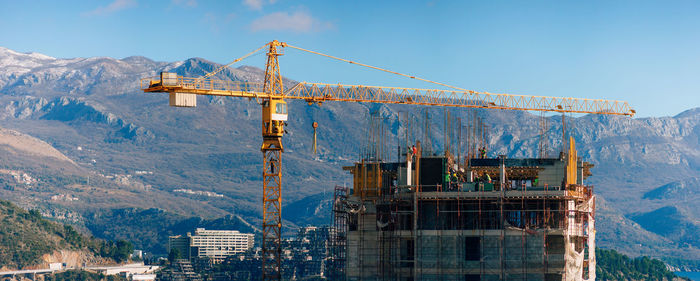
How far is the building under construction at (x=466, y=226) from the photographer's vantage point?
474ft

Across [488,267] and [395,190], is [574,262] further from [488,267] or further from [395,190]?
[395,190]

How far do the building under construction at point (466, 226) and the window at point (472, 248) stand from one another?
13 cm

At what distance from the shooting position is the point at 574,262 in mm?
150125

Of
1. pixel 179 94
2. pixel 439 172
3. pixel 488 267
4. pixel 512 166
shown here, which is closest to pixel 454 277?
pixel 488 267

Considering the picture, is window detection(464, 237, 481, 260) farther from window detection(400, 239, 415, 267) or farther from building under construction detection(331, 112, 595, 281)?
window detection(400, 239, 415, 267)

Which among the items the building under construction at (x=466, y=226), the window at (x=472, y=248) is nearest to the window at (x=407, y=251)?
the building under construction at (x=466, y=226)

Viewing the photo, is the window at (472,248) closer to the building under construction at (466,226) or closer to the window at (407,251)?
the building under construction at (466,226)

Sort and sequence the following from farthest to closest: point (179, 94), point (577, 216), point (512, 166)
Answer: point (179, 94) → point (512, 166) → point (577, 216)

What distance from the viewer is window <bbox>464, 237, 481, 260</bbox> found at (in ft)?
479

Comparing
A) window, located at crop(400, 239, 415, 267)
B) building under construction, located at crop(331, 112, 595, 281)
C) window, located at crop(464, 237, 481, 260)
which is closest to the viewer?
building under construction, located at crop(331, 112, 595, 281)

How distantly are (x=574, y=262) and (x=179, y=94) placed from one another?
3150 inches

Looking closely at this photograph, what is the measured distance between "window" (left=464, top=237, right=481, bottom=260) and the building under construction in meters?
0.13

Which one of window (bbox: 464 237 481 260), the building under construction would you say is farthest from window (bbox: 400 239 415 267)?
window (bbox: 464 237 481 260)

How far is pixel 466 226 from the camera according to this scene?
147750mm
